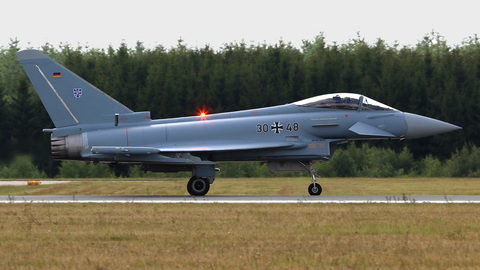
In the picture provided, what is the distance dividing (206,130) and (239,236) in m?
8.63

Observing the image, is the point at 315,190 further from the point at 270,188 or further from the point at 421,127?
the point at 421,127

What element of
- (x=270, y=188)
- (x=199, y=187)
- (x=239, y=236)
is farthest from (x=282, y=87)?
(x=239, y=236)

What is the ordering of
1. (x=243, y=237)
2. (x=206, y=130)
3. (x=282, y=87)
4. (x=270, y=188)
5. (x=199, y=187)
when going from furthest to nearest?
(x=282, y=87) < (x=270, y=188) < (x=199, y=187) < (x=206, y=130) < (x=243, y=237)

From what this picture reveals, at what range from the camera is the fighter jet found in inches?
682

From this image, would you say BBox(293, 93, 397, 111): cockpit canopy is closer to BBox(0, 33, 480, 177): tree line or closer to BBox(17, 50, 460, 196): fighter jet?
BBox(17, 50, 460, 196): fighter jet

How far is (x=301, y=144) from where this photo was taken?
690 inches

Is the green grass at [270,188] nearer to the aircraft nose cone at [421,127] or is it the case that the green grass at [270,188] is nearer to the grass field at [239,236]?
the aircraft nose cone at [421,127]

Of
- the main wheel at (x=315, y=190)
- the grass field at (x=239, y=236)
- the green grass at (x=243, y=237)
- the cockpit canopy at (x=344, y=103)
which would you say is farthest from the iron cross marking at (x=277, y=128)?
the green grass at (x=243, y=237)

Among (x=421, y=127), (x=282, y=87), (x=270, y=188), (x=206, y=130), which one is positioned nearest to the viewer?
(x=206, y=130)

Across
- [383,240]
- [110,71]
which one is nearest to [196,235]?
[383,240]

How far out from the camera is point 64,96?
17.9m

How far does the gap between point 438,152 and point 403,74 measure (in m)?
6.38

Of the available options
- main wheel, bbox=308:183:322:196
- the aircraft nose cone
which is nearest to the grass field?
main wheel, bbox=308:183:322:196

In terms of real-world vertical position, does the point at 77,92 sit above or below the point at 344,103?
above
